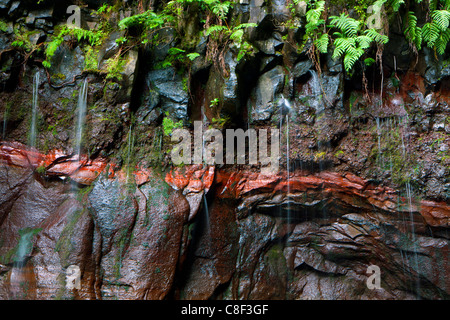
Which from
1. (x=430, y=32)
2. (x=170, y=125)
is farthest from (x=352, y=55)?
(x=170, y=125)

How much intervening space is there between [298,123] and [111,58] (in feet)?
12.6

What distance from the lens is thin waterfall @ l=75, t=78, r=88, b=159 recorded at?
496cm

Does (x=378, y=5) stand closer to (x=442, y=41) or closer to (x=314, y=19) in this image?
(x=314, y=19)

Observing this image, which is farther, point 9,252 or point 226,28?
point 226,28

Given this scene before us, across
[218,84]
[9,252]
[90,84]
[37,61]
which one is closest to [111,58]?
[90,84]

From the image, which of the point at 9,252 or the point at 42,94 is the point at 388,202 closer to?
the point at 9,252

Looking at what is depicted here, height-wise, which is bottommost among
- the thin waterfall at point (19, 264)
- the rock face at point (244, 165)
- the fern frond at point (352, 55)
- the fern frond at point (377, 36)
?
the thin waterfall at point (19, 264)

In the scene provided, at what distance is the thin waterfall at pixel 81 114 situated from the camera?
4.96 m

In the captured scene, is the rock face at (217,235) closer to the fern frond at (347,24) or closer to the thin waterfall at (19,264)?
the thin waterfall at (19,264)

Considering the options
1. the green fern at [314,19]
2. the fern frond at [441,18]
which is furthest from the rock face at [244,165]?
the fern frond at [441,18]

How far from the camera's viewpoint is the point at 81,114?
510cm

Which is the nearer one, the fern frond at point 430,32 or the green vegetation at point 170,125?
the fern frond at point 430,32

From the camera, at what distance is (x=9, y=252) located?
169 inches

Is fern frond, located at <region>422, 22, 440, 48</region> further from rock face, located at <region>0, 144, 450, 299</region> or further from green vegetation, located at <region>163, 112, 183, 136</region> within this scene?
green vegetation, located at <region>163, 112, 183, 136</region>
